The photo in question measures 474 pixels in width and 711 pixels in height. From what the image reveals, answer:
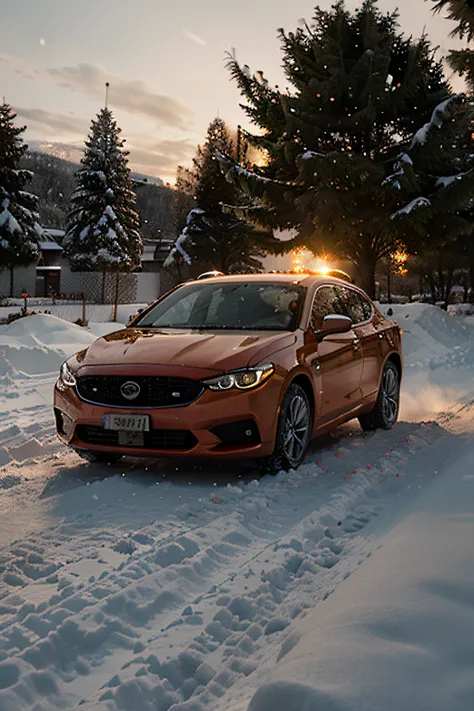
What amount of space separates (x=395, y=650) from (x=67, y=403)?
3.91m

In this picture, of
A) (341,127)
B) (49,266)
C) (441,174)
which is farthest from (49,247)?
(441,174)

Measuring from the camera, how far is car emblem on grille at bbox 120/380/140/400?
221 inches

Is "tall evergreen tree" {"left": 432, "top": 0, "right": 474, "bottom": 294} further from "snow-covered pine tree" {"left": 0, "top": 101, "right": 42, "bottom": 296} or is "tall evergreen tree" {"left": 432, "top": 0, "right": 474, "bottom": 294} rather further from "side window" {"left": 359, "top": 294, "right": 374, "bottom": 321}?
"snow-covered pine tree" {"left": 0, "top": 101, "right": 42, "bottom": 296}

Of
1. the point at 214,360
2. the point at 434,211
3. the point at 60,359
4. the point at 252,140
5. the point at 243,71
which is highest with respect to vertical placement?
the point at 243,71

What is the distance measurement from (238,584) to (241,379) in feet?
6.77

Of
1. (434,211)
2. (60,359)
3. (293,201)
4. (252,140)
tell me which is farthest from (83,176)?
(60,359)

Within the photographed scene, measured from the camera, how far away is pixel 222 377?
5.54m

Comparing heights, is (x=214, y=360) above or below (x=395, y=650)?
above

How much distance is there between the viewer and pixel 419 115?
26469 millimetres

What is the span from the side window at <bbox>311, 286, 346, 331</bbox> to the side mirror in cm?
7

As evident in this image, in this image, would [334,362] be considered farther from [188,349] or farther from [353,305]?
[188,349]

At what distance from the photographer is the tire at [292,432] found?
581cm

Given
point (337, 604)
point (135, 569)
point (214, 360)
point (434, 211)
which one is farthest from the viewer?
point (434, 211)

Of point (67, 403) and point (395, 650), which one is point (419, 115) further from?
point (395, 650)
